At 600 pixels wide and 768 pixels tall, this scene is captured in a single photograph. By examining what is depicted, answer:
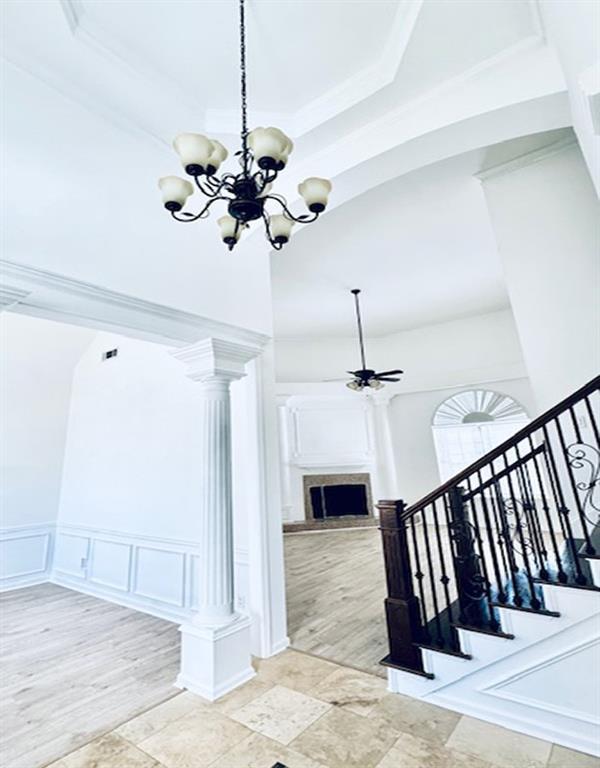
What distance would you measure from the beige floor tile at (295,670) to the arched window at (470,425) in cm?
622

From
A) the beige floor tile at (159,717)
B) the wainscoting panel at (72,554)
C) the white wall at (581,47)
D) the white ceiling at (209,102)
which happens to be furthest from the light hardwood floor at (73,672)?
the white wall at (581,47)

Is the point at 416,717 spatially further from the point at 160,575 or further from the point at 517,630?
the point at 160,575

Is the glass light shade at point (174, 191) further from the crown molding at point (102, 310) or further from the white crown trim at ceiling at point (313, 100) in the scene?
the white crown trim at ceiling at point (313, 100)

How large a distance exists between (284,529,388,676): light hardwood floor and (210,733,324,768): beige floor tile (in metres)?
0.93

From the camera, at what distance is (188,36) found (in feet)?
7.63

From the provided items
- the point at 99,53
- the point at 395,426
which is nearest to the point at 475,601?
the point at 99,53

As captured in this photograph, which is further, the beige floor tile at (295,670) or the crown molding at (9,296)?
the beige floor tile at (295,670)

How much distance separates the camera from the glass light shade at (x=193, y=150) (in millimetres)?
1660

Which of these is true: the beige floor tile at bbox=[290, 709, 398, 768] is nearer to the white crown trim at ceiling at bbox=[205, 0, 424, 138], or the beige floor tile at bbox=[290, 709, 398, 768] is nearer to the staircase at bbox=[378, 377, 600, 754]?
the staircase at bbox=[378, 377, 600, 754]

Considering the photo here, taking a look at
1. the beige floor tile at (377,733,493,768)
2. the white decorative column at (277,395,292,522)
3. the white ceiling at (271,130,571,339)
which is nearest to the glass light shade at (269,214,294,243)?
the white ceiling at (271,130,571,339)

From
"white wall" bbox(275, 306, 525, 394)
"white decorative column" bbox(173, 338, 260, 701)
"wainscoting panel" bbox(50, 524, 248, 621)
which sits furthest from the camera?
"white wall" bbox(275, 306, 525, 394)

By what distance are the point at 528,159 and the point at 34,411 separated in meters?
6.67

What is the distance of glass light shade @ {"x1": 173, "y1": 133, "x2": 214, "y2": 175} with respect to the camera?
5.45 feet

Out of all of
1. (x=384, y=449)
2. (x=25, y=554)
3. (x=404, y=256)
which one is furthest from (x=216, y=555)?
(x=384, y=449)
